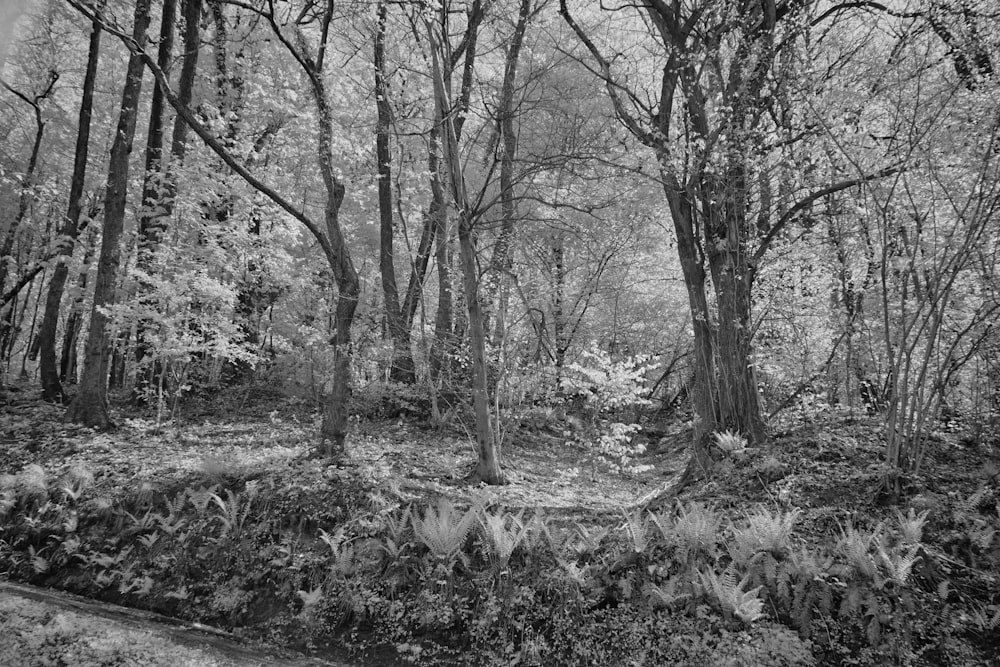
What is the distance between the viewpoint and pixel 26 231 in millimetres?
13117

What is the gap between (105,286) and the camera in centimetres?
761

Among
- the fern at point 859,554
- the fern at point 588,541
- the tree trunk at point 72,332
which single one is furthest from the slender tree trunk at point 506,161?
the tree trunk at point 72,332

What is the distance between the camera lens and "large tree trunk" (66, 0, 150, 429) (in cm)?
757

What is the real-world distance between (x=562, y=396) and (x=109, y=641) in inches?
316

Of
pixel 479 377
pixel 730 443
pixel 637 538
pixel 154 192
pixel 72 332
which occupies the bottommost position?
pixel 637 538

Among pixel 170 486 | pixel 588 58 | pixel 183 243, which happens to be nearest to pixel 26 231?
pixel 183 243

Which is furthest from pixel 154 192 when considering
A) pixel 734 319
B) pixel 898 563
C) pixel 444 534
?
pixel 898 563

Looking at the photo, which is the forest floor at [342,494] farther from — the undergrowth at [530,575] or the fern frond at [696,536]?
the fern frond at [696,536]

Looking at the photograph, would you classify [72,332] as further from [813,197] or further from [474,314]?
[813,197]

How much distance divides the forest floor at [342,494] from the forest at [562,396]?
0.03 meters

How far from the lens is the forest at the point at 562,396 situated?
3.54 metres

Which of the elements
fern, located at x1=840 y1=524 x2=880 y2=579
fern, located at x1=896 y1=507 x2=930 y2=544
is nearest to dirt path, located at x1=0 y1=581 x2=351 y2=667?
fern, located at x1=840 y1=524 x2=880 y2=579

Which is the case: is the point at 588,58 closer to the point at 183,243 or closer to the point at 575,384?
the point at 575,384

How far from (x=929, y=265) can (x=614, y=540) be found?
11.6ft
